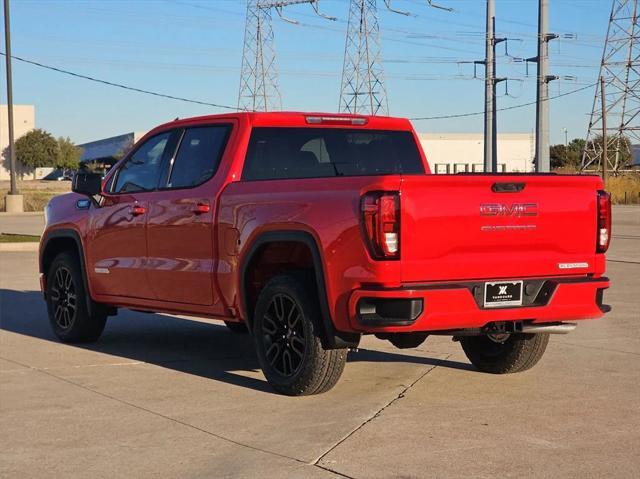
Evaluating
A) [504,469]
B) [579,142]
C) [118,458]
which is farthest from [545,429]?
[579,142]

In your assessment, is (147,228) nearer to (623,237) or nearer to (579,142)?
(623,237)

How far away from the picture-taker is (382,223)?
6.58 m

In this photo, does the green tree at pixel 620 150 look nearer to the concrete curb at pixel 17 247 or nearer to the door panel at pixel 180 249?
the concrete curb at pixel 17 247

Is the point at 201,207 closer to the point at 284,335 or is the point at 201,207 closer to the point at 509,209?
the point at 284,335

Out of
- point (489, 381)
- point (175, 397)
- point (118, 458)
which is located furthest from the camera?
point (489, 381)

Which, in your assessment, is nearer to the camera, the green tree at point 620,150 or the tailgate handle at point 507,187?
the tailgate handle at point 507,187

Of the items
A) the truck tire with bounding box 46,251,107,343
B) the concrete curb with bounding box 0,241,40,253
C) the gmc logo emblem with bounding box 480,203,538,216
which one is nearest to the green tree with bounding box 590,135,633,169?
the concrete curb with bounding box 0,241,40,253

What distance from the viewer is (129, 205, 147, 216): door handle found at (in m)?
8.92

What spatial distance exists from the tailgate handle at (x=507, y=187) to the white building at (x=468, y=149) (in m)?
93.6

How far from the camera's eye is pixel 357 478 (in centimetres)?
535

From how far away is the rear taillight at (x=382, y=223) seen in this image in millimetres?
6559

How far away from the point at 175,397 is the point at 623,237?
21849mm

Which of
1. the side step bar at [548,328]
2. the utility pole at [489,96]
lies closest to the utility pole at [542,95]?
the utility pole at [489,96]

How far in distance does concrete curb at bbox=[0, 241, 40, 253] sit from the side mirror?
44.8ft
